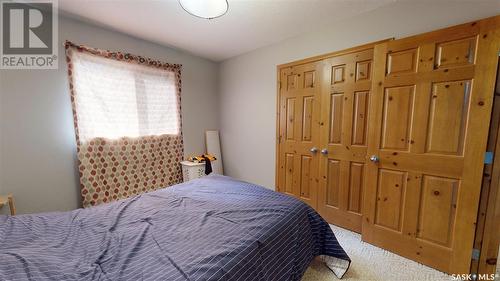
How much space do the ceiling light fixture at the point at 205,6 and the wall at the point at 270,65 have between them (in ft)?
4.55

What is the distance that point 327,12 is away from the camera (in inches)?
80.0

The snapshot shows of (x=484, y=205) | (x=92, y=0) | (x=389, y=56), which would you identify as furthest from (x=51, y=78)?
(x=484, y=205)

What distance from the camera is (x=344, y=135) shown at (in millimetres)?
2217

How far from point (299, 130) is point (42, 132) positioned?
9.44 ft

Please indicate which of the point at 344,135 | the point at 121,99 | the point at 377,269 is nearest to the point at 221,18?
the point at 121,99

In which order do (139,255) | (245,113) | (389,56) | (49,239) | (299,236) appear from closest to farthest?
(139,255)
(49,239)
(299,236)
(389,56)
(245,113)

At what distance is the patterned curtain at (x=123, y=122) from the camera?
2.21 m

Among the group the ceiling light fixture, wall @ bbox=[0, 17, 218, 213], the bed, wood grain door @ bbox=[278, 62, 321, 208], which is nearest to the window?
wall @ bbox=[0, 17, 218, 213]

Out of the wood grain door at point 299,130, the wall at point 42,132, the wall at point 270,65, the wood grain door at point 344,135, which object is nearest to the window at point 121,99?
the wall at point 42,132

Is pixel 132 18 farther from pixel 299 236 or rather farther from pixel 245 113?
pixel 299 236

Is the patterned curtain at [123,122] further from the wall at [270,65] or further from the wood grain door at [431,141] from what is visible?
the wood grain door at [431,141]

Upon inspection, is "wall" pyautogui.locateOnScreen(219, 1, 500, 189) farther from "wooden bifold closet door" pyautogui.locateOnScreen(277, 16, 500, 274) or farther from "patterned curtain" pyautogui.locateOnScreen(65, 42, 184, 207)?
"patterned curtain" pyautogui.locateOnScreen(65, 42, 184, 207)

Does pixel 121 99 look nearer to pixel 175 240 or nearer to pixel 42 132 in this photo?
pixel 42 132

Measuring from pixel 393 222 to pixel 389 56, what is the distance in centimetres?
156
